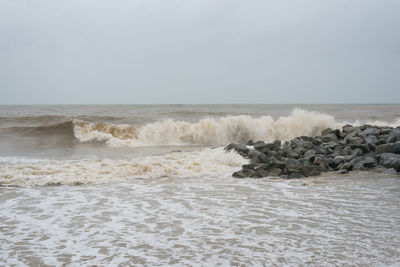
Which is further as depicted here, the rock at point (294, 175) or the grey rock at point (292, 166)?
the grey rock at point (292, 166)

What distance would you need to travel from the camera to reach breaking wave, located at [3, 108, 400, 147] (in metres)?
16.5

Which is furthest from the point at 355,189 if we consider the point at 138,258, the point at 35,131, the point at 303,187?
the point at 35,131

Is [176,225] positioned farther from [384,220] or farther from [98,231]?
[384,220]

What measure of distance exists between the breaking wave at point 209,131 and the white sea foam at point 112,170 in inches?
271

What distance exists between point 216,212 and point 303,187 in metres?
2.38

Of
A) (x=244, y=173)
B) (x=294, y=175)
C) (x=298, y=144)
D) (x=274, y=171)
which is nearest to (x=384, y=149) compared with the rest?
(x=298, y=144)

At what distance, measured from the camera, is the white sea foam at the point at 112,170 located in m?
7.10

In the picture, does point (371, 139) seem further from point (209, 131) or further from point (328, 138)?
point (209, 131)

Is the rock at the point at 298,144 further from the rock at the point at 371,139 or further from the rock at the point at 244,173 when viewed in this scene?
the rock at the point at 244,173

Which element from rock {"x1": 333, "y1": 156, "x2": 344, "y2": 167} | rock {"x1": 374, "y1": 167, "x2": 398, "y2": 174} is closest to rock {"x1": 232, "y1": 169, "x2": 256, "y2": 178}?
rock {"x1": 333, "y1": 156, "x2": 344, "y2": 167}

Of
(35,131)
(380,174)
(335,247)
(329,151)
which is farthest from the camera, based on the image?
(35,131)

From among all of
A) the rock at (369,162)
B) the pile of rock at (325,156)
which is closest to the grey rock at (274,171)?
the pile of rock at (325,156)

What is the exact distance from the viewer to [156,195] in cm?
589

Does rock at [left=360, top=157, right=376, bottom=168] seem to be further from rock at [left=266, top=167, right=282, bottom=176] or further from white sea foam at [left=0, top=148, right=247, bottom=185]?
white sea foam at [left=0, top=148, right=247, bottom=185]
